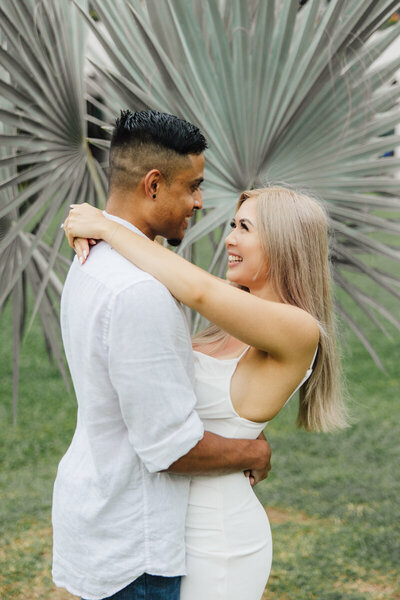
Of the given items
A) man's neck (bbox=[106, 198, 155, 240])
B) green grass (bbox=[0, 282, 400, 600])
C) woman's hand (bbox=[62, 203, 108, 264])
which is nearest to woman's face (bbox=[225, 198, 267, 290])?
man's neck (bbox=[106, 198, 155, 240])

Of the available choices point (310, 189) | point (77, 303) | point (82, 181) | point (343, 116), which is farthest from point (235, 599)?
point (82, 181)

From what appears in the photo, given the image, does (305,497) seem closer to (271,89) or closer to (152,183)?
(271,89)

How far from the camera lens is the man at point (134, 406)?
1.71m

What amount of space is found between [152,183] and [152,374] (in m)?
0.52

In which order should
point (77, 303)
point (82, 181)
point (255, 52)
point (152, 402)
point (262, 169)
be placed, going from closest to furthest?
point (152, 402)
point (77, 303)
point (255, 52)
point (262, 169)
point (82, 181)

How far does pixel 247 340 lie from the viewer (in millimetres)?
1981

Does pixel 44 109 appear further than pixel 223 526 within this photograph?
Yes

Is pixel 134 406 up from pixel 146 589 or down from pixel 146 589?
up

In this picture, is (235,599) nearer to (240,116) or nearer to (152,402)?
(152,402)

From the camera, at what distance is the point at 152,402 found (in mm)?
1711

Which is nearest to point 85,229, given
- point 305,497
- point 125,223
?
point 125,223

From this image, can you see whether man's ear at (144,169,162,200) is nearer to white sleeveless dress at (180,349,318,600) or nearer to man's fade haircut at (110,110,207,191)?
man's fade haircut at (110,110,207,191)

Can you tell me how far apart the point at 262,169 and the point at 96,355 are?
1.84m

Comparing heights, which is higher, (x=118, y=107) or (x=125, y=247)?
(x=118, y=107)
